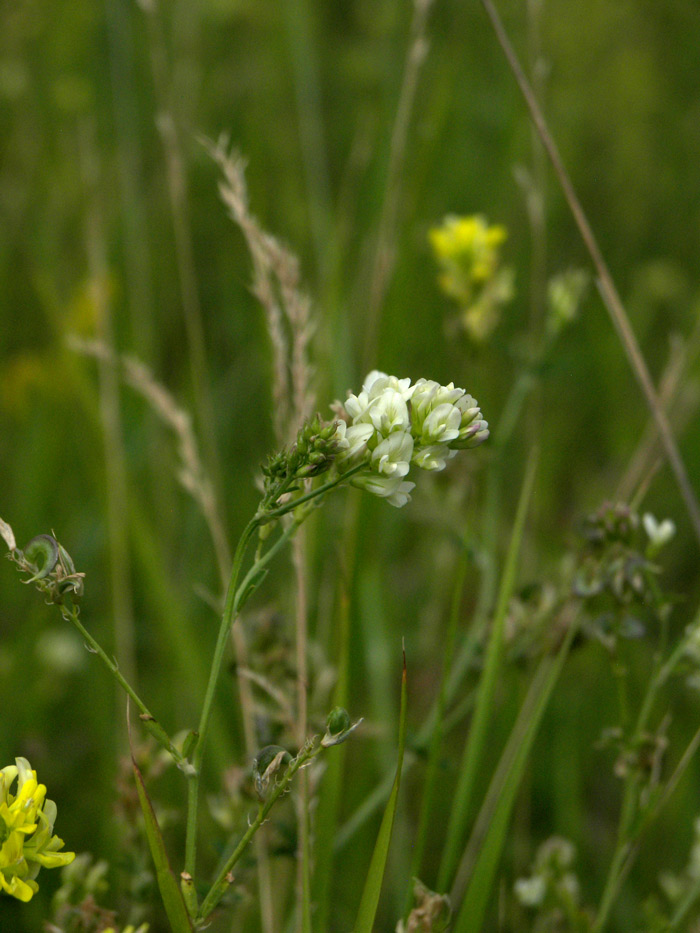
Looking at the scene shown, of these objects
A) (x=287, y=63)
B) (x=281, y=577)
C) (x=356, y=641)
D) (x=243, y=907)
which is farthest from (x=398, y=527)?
(x=287, y=63)

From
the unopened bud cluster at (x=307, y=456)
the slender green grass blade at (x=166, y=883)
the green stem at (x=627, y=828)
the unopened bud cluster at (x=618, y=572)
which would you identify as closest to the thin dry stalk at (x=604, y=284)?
the unopened bud cluster at (x=618, y=572)

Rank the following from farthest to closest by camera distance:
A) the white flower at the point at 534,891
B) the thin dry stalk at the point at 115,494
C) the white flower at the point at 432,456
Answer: the thin dry stalk at the point at 115,494 < the white flower at the point at 534,891 < the white flower at the point at 432,456

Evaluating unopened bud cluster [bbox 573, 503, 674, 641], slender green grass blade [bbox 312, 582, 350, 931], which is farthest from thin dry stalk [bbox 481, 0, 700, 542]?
slender green grass blade [bbox 312, 582, 350, 931]

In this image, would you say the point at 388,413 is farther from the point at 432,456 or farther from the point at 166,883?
the point at 166,883

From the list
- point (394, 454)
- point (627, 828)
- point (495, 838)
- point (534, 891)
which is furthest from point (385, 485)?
point (534, 891)

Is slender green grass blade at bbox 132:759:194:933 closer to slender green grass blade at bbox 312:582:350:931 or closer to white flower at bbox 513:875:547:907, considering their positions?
slender green grass blade at bbox 312:582:350:931

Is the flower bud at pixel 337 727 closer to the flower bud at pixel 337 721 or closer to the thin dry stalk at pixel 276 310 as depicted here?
the flower bud at pixel 337 721
